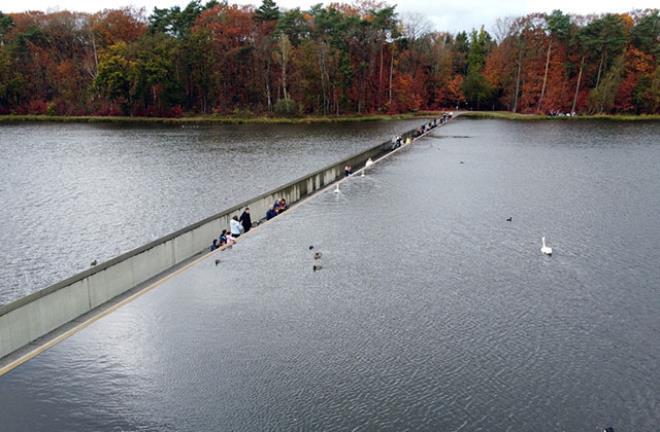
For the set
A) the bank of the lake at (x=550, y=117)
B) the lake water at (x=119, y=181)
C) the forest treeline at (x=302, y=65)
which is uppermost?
the forest treeline at (x=302, y=65)

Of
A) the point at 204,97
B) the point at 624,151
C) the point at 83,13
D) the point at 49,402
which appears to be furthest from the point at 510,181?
the point at 83,13

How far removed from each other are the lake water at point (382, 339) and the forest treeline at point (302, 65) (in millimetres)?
70735

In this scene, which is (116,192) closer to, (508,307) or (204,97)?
(508,307)

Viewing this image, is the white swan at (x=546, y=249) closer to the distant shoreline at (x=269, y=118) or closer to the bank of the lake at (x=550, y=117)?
the distant shoreline at (x=269, y=118)

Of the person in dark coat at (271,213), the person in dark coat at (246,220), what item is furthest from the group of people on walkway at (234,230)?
the person in dark coat at (271,213)

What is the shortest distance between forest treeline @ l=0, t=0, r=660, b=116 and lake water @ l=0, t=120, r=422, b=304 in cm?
2013

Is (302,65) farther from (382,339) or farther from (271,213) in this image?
(382,339)

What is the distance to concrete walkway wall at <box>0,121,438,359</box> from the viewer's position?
45.3ft

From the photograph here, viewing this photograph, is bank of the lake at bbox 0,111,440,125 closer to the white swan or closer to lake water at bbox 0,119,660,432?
lake water at bbox 0,119,660,432

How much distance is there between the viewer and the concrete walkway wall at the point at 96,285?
13812mm

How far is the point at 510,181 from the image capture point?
37.7 meters

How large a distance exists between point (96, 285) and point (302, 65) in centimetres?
7981

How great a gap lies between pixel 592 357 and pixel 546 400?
272cm

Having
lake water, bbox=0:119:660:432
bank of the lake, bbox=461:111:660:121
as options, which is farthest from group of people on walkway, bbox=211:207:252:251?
bank of the lake, bbox=461:111:660:121
